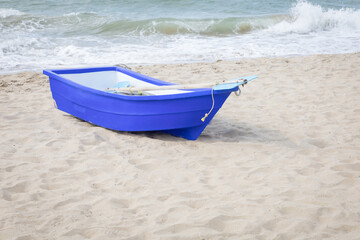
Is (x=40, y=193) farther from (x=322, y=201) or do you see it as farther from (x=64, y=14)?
(x=64, y=14)

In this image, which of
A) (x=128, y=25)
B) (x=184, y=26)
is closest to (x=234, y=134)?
(x=184, y=26)

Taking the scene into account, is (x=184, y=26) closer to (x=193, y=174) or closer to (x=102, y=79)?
(x=102, y=79)

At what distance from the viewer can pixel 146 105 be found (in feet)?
14.7

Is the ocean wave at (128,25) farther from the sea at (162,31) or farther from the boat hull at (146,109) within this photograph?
the boat hull at (146,109)

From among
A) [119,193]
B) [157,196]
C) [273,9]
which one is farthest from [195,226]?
[273,9]

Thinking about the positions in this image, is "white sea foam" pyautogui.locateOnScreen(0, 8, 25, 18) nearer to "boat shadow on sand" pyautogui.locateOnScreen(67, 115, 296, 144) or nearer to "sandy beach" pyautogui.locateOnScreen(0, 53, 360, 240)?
"sandy beach" pyautogui.locateOnScreen(0, 53, 360, 240)

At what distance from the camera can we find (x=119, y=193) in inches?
131

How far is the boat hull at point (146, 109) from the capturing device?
4.26 metres

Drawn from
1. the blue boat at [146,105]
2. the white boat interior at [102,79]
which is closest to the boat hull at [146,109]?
the blue boat at [146,105]

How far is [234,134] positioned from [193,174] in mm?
1331

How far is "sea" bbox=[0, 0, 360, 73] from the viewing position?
9.63 metres

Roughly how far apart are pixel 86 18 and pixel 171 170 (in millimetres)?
11655

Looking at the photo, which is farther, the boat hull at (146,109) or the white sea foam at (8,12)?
the white sea foam at (8,12)

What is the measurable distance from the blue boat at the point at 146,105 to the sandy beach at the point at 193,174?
15 cm
